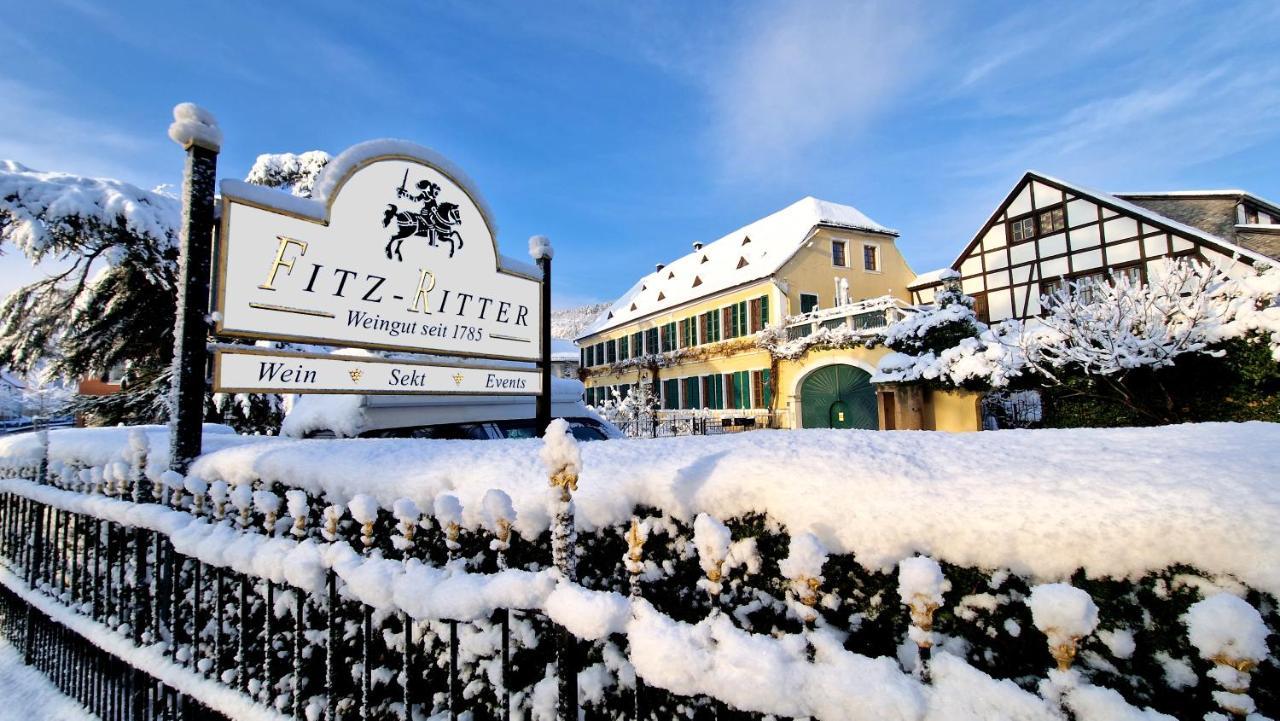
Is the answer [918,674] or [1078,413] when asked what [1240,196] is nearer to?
[1078,413]

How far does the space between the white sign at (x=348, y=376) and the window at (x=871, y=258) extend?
20.9 metres

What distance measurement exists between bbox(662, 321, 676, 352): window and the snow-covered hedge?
80.9 feet

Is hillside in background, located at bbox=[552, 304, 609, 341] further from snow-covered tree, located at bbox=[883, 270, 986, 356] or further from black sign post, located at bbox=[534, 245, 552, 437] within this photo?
black sign post, located at bbox=[534, 245, 552, 437]

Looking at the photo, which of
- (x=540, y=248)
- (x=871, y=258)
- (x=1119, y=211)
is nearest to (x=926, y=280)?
(x=871, y=258)

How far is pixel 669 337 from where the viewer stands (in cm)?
2702

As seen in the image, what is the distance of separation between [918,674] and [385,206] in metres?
4.83

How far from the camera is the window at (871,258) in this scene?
2261 cm

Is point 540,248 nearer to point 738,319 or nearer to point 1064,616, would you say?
point 1064,616

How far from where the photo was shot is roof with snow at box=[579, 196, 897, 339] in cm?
2195

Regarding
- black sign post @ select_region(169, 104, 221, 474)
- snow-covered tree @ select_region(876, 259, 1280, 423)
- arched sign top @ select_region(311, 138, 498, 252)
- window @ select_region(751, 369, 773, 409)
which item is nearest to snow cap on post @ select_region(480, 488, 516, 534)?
black sign post @ select_region(169, 104, 221, 474)

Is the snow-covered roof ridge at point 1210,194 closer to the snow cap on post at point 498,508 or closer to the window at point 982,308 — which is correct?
the window at point 982,308

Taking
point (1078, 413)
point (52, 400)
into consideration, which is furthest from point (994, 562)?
point (52, 400)

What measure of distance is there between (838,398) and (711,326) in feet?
25.2

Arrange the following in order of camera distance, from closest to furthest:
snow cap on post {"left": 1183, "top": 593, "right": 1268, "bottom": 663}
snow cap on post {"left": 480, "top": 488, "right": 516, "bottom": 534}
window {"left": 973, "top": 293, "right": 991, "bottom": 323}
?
snow cap on post {"left": 1183, "top": 593, "right": 1268, "bottom": 663} → snow cap on post {"left": 480, "top": 488, "right": 516, "bottom": 534} → window {"left": 973, "top": 293, "right": 991, "bottom": 323}
